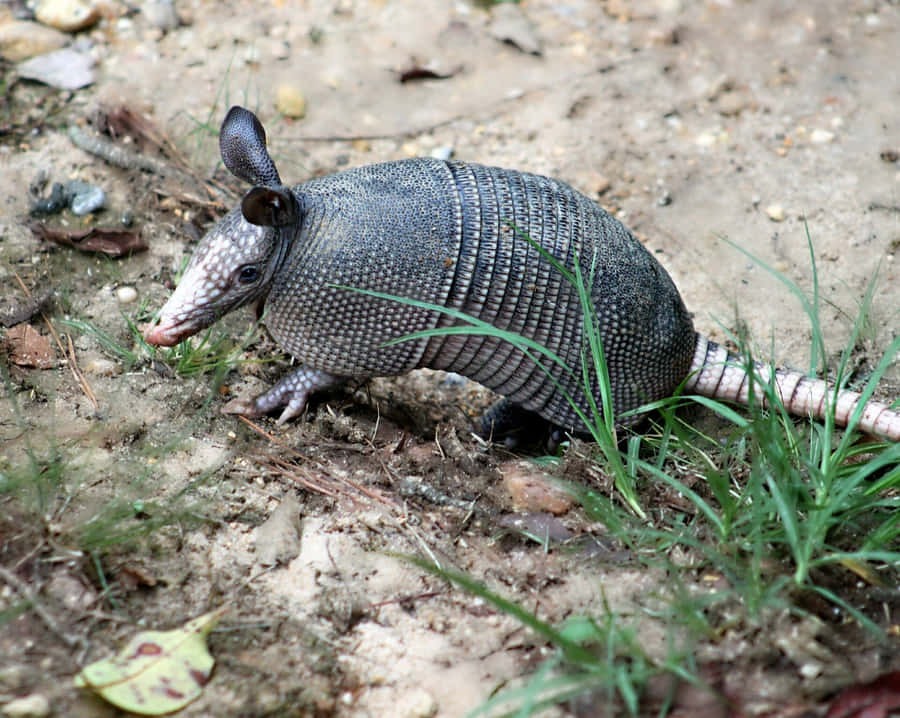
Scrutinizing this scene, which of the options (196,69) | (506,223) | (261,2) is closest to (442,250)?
(506,223)

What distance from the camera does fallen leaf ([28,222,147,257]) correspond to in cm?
501

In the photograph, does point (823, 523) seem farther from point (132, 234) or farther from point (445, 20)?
point (445, 20)

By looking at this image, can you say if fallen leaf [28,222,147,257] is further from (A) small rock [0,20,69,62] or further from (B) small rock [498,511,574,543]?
(B) small rock [498,511,574,543]

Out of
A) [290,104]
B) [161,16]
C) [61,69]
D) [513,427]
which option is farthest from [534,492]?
[161,16]

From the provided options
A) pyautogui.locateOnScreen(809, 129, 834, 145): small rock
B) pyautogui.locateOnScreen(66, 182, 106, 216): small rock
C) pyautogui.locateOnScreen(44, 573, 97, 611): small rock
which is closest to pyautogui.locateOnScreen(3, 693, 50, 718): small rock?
pyautogui.locateOnScreen(44, 573, 97, 611): small rock

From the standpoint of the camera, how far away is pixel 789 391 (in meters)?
4.34

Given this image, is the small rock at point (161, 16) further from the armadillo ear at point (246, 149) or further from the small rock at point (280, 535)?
the small rock at point (280, 535)

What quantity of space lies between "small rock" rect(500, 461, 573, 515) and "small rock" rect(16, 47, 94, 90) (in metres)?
4.49

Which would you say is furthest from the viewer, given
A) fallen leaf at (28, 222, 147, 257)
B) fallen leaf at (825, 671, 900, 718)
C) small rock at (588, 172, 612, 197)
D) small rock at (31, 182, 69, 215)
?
small rock at (588, 172, 612, 197)

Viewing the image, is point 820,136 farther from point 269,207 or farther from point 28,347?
point 28,347

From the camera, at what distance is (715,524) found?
123 inches

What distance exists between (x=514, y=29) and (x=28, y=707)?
613cm

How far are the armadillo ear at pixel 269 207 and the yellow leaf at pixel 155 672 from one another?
1.83 m

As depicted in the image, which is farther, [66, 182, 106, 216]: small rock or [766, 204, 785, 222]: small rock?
[766, 204, 785, 222]: small rock
